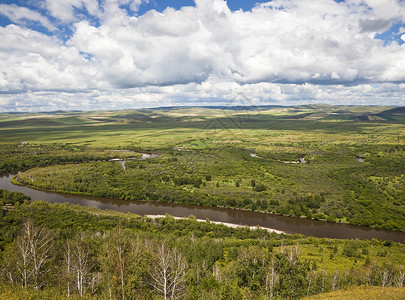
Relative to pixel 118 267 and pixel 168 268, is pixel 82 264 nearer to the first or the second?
pixel 168 268

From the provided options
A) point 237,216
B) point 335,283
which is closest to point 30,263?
point 335,283

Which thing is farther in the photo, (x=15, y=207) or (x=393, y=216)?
(x=15, y=207)

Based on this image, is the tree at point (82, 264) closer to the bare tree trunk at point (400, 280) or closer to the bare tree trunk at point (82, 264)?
the bare tree trunk at point (82, 264)

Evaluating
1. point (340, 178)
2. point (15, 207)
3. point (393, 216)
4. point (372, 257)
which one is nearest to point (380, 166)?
point (340, 178)

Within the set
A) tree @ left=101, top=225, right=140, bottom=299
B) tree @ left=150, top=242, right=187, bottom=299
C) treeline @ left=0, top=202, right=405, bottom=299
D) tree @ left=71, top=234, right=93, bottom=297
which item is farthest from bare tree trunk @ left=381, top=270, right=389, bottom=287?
tree @ left=71, top=234, right=93, bottom=297

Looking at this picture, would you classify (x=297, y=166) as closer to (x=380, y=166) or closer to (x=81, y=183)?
(x=380, y=166)
